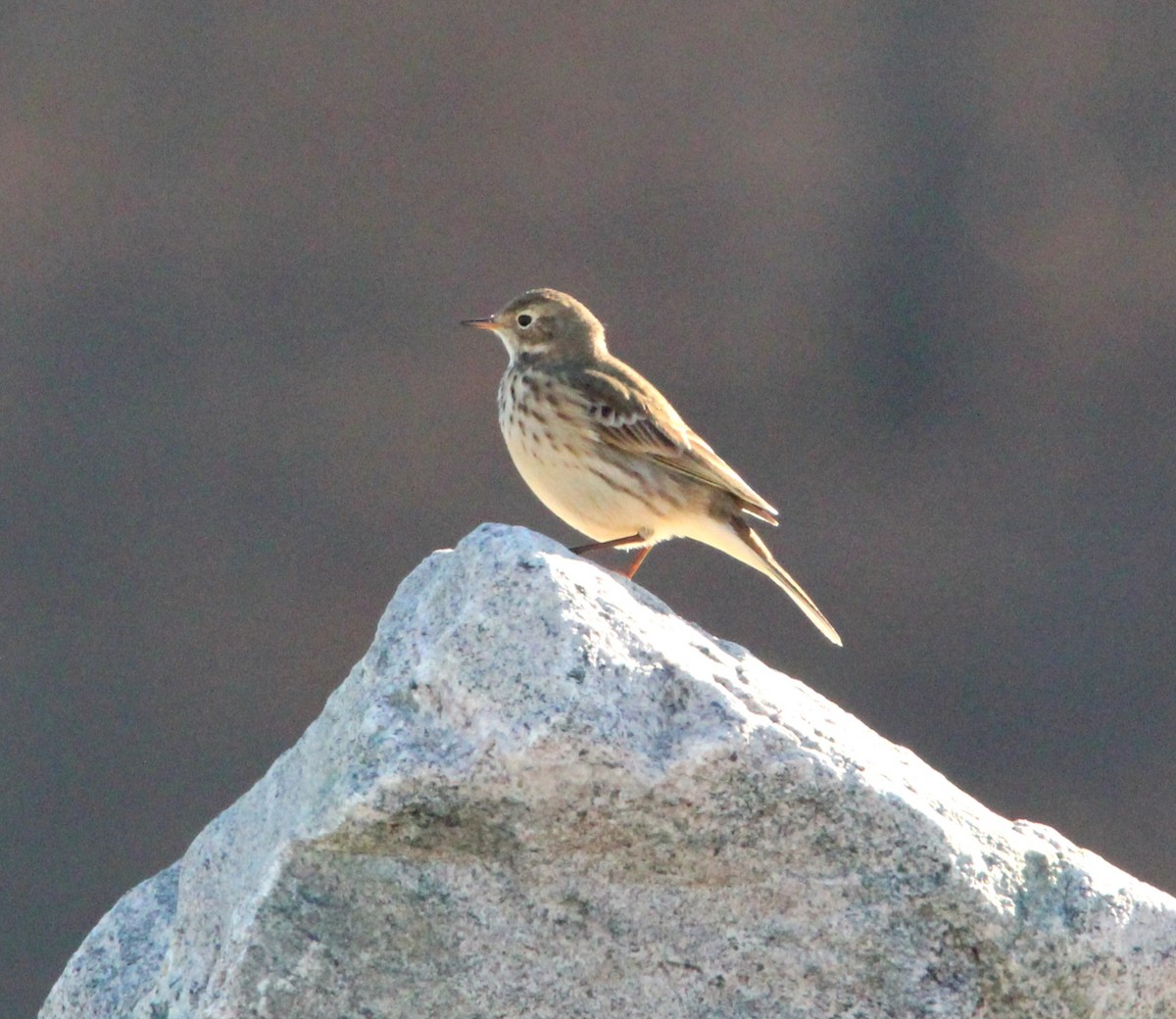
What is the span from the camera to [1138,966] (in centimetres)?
283

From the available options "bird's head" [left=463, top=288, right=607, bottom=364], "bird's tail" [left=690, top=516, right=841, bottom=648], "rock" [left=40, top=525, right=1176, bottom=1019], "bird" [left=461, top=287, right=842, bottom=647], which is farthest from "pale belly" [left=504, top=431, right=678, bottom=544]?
"rock" [left=40, top=525, right=1176, bottom=1019]

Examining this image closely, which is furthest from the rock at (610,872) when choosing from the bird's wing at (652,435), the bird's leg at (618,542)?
the bird's wing at (652,435)

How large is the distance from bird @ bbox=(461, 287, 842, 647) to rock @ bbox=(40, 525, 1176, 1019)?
2008mm

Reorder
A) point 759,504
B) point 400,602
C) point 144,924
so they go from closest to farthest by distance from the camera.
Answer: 1. point 400,602
2. point 144,924
3. point 759,504

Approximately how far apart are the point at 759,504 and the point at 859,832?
238cm

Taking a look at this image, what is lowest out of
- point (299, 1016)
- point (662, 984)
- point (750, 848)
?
point (299, 1016)

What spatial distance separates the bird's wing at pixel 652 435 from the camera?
197 inches

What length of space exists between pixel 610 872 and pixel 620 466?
234 cm

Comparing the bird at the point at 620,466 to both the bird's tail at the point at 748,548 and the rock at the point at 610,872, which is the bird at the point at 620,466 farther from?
the rock at the point at 610,872

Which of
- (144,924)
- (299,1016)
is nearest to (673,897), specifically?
(299,1016)

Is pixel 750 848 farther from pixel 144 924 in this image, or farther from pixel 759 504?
pixel 759 504

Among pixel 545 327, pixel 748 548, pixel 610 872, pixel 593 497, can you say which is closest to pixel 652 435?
pixel 593 497

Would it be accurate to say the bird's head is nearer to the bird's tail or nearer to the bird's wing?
the bird's wing

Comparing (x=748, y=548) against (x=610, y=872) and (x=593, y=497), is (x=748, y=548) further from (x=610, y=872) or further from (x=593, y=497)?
(x=610, y=872)
